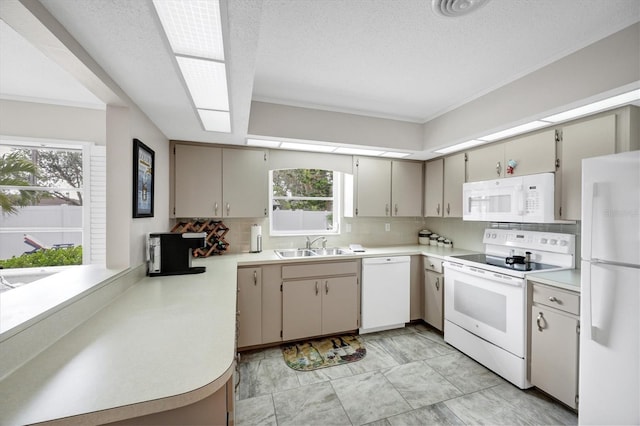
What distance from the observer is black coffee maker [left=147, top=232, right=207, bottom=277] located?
206cm

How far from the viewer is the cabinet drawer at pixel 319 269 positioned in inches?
108

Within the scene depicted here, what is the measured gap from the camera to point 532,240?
251 cm

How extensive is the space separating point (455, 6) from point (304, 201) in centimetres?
251

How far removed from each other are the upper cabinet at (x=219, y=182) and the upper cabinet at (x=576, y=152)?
8.99 feet

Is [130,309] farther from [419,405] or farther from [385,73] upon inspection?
[385,73]

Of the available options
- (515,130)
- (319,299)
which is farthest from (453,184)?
(319,299)

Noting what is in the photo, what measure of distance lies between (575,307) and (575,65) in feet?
5.42

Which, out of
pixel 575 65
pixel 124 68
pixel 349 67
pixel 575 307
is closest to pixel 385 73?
pixel 349 67

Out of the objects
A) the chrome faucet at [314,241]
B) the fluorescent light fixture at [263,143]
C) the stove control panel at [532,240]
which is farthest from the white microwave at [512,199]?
the fluorescent light fixture at [263,143]

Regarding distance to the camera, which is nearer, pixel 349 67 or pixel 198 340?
pixel 198 340

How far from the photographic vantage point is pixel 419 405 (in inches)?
76.4

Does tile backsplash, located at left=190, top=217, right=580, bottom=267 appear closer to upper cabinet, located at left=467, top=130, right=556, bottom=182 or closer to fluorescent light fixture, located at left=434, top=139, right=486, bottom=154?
upper cabinet, located at left=467, top=130, right=556, bottom=182

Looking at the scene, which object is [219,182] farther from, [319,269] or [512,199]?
[512,199]

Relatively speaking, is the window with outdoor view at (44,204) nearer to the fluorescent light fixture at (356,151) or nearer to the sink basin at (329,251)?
the sink basin at (329,251)
